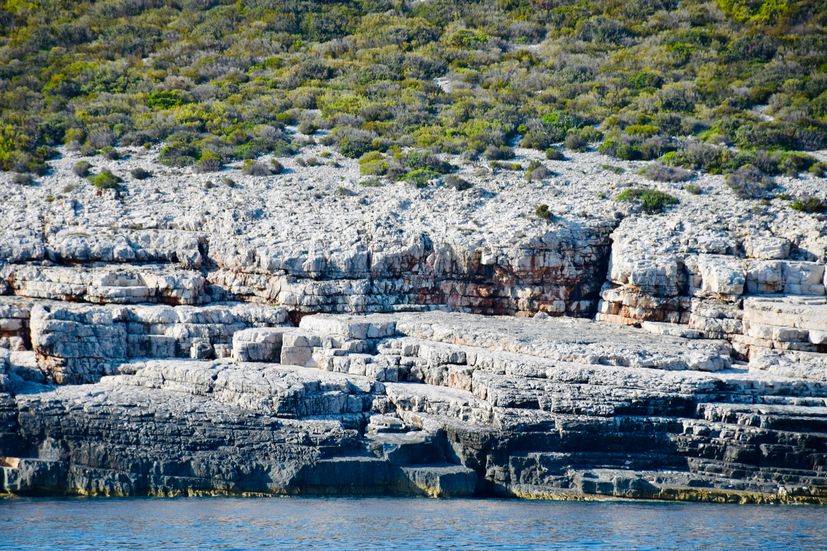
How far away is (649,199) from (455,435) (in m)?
11.6

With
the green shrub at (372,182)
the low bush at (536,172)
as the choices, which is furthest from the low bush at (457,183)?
the green shrub at (372,182)

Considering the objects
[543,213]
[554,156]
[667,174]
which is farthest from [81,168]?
[667,174]

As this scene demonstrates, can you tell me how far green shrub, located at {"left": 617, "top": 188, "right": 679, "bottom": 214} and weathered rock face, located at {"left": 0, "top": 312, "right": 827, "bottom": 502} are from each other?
27.4 ft

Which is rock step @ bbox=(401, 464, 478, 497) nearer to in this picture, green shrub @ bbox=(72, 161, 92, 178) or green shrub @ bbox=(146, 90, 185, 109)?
green shrub @ bbox=(72, 161, 92, 178)

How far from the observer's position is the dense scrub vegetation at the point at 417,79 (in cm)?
4041

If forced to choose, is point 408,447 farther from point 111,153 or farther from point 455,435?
point 111,153

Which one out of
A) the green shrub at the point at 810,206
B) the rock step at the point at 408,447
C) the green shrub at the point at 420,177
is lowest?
the rock step at the point at 408,447

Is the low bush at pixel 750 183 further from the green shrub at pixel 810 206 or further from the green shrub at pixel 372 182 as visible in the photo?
the green shrub at pixel 372 182

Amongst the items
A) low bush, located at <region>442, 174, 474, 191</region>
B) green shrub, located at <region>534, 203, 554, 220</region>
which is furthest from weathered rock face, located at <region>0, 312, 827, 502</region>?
low bush, located at <region>442, 174, 474, 191</region>

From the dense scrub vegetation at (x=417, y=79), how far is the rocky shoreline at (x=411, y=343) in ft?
12.6

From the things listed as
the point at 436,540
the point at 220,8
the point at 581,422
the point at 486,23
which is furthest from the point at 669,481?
the point at 220,8

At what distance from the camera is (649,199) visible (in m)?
34.4

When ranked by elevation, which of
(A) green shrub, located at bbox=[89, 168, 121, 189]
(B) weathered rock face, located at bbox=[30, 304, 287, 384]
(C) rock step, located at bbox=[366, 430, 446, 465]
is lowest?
(C) rock step, located at bbox=[366, 430, 446, 465]

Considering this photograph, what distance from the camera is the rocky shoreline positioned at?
2541 cm
